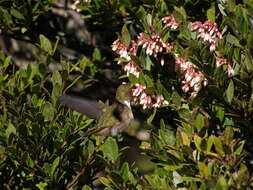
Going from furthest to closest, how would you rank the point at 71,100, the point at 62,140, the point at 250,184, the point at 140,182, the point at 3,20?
the point at 3,20, the point at 71,100, the point at 62,140, the point at 140,182, the point at 250,184

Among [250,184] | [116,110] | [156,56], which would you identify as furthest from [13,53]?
[250,184]

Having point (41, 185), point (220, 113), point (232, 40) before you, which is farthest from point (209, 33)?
point (41, 185)

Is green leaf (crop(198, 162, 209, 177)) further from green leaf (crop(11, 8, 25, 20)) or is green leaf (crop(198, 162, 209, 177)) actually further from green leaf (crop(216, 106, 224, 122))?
green leaf (crop(11, 8, 25, 20))

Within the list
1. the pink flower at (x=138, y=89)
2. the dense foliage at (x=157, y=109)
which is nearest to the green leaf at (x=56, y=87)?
the dense foliage at (x=157, y=109)

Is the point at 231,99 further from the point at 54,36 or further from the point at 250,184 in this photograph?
the point at 54,36

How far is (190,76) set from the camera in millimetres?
2041

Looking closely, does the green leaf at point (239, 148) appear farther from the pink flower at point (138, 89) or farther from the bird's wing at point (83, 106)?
the bird's wing at point (83, 106)

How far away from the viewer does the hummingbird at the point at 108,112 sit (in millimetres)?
2643

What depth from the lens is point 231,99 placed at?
1.85 m

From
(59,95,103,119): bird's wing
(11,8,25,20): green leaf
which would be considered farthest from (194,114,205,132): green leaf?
(11,8,25,20): green leaf

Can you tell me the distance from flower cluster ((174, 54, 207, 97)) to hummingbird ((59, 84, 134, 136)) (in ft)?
1.78

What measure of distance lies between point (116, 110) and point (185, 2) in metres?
0.75

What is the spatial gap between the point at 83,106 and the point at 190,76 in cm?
84

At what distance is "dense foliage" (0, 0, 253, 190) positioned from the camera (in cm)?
182
